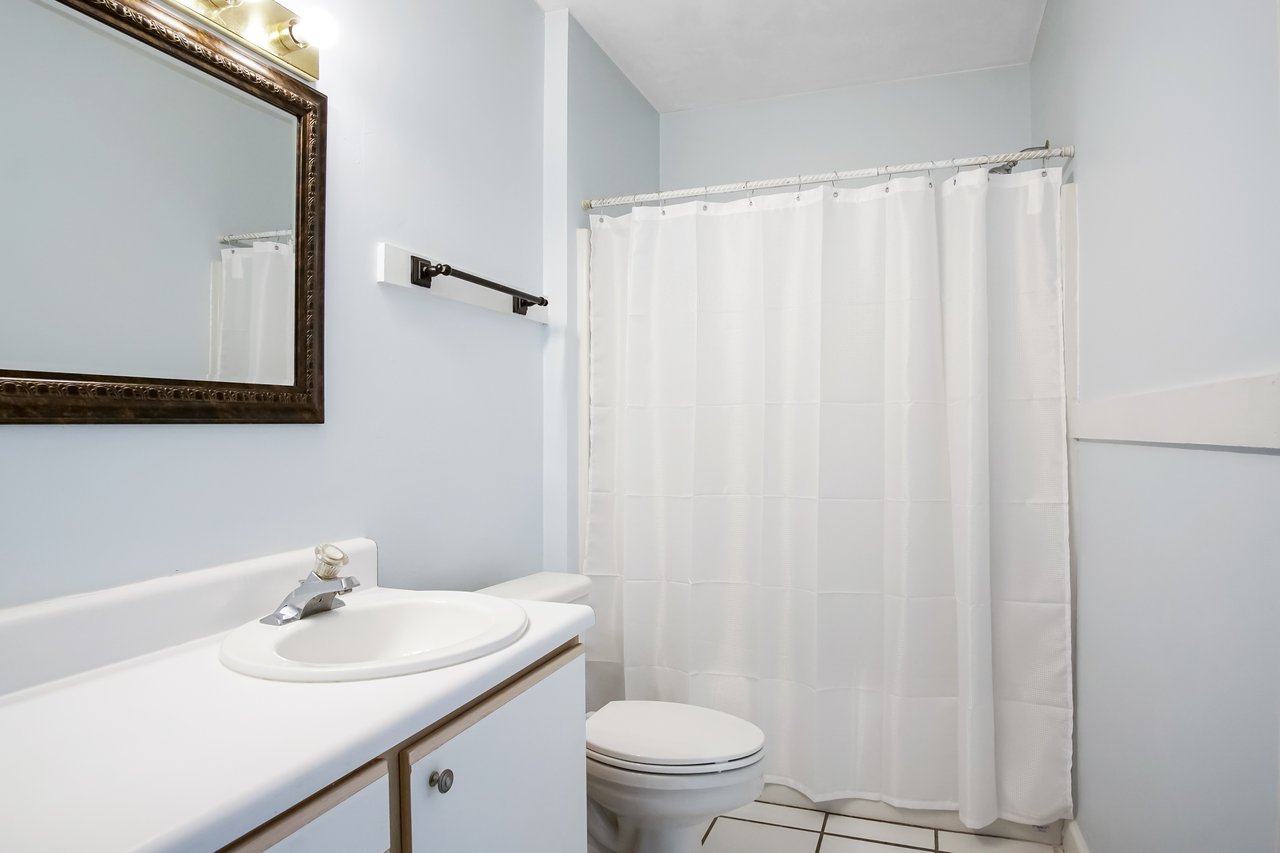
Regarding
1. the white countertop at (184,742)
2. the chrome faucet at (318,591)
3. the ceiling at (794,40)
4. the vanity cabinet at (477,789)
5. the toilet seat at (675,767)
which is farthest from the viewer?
the ceiling at (794,40)

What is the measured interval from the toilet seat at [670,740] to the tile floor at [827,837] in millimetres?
436

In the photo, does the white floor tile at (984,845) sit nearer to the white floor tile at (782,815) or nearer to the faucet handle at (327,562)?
the white floor tile at (782,815)

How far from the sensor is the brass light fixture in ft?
4.12

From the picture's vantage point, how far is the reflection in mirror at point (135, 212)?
99 cm

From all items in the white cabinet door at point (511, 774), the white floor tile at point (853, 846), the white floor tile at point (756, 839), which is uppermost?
the white cabinet door at point (511, 774)

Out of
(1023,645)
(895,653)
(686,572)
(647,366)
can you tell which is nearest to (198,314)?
(647,366)

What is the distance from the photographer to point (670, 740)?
1.71 metres

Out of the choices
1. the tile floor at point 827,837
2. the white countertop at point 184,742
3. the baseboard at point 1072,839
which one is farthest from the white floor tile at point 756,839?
the white countertop at point 184,742

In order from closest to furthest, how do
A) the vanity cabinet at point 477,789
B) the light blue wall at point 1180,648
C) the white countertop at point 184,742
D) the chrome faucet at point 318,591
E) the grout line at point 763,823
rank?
1. the white countertop at point 184,742
2. the vanity cabinet at point 477,789
3. the light blue wall at point 1180,648
4. the chrome faucet at point 318,591
5. the grout line at point 763,823

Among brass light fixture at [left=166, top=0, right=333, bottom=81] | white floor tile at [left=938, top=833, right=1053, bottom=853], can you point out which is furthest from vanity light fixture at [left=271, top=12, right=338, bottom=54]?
white floor tile at [left=938, top=833, right=1053, bottom=853]

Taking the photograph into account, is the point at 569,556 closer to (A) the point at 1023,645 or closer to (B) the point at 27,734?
(A) the point at 1023,645

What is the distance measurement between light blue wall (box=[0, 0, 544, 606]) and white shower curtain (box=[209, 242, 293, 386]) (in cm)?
10

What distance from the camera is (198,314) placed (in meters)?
1.20

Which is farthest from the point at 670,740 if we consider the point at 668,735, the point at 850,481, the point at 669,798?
the point at 850,481
